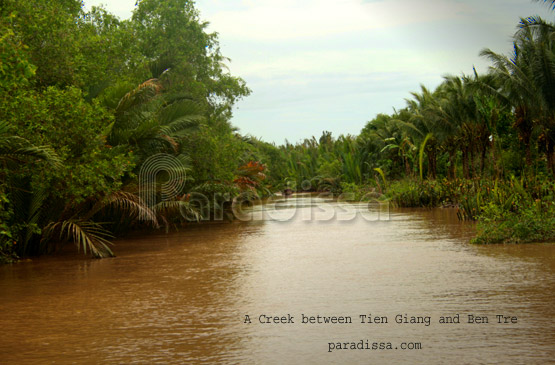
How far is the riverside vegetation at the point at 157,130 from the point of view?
38.9 ft

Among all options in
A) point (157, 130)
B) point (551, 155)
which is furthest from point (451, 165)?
point (157, 130)

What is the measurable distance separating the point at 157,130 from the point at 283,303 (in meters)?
9.97

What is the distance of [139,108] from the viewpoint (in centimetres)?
1644

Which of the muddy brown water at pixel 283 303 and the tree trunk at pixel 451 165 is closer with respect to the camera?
the muddy brown water at pixel 283 303

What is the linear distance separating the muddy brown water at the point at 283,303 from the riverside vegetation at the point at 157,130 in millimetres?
1317

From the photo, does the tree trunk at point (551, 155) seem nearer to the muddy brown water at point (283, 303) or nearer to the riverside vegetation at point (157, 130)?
the riverside vegetation at point (157, 130)

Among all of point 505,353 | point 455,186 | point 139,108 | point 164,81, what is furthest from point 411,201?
point 505,353

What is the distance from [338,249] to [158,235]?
717cm

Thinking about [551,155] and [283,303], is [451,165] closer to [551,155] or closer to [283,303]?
[551,155]

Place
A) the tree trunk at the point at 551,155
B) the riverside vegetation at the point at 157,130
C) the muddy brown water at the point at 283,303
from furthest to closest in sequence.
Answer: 1. the tree trunk at the point at 551,155
2. the riverside vegetation at the point at 157,130
3. the muddy brown water at the point at 283,303

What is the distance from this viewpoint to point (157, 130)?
16547mm

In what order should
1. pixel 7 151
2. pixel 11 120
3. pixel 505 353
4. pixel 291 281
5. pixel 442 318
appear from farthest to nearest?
pixel 11 120
pixel 7 151
pixel 291 281
pixel 442 318
pixel 505 353

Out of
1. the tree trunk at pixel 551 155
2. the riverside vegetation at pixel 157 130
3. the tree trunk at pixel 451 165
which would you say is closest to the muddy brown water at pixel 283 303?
the riverside vegetation at pixel 157 130

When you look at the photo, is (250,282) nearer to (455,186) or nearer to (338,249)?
(338,249)
